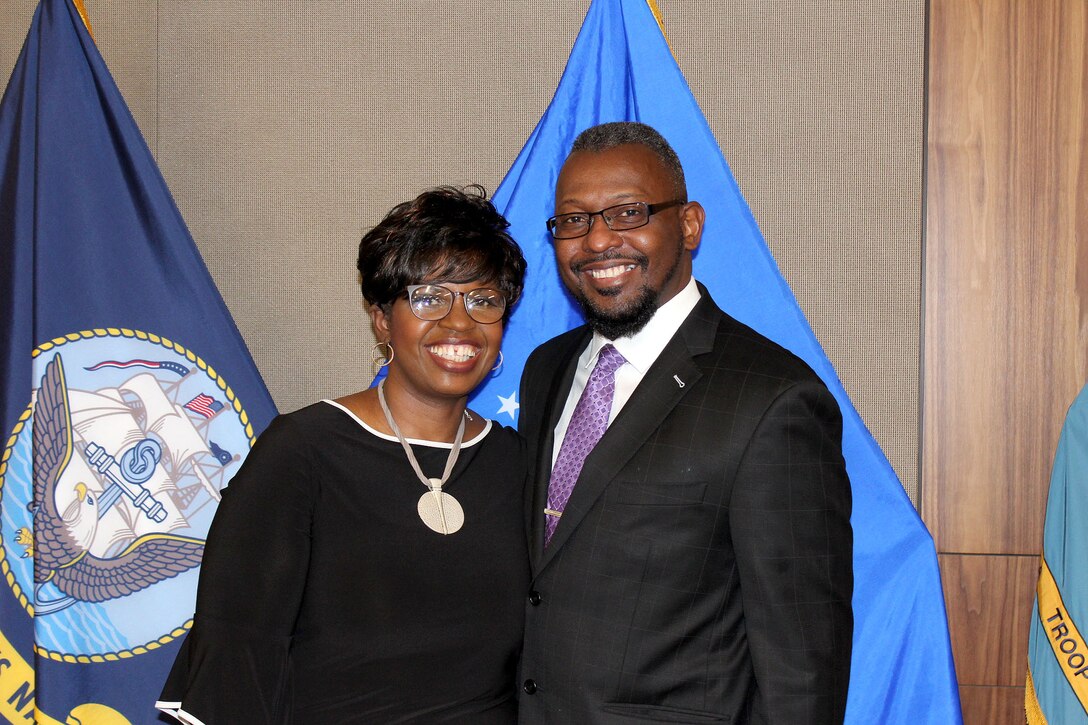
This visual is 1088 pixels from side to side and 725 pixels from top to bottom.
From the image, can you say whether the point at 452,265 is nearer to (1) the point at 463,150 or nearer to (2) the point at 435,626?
(2) the point at 435,626

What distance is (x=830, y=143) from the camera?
99.4 inches

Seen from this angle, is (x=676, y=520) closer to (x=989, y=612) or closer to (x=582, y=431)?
(x=582, y=431)

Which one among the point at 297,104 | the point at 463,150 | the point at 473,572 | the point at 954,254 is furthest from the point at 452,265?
the point at 954,254

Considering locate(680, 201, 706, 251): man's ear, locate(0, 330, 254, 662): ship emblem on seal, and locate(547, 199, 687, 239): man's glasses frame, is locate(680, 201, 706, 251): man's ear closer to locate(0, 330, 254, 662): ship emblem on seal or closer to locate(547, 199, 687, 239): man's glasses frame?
locate(547, 199, 687, 239): man's glasses frame

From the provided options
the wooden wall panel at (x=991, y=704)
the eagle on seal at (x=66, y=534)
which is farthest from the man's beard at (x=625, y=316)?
the wooden wall panel at (x=991, y=704)

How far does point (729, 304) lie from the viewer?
215 centimetres

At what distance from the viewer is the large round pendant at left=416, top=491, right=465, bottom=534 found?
1633mm

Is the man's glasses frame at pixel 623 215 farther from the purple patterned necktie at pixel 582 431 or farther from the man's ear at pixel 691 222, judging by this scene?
the purple patterned necktie at pixel 582 431

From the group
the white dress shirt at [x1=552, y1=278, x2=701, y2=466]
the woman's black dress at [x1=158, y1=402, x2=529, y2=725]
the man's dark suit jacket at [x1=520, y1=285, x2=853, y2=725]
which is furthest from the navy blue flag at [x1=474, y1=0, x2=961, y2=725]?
the woman's black dress at [x1=158, y1=402, x2=529, y2=725]

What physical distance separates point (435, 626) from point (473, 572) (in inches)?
4.5

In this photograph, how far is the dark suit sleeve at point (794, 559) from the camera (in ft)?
4.76

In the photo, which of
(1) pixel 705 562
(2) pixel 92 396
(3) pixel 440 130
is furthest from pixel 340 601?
(3) pixel 440 130

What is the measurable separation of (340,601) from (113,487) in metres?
0.89

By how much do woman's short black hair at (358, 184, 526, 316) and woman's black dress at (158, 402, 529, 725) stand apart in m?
0.28
